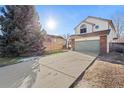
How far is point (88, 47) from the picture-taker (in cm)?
629

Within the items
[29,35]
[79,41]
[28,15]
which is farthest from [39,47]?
[79,41]

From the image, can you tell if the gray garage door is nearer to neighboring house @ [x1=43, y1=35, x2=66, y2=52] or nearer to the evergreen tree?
neighboring house @ [x1=43, y1=35, x2=66, y2=52]

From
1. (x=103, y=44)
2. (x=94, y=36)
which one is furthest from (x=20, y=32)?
(x=103, y=44)

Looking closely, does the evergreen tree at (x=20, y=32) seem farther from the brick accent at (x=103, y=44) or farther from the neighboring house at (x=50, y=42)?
the brick accent at (x=103, y=44)

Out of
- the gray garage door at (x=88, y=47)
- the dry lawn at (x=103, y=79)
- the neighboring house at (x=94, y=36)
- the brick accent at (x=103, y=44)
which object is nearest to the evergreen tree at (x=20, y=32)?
the neighboring house at (x=94, y=36)

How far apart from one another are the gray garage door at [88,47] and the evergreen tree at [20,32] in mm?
2334

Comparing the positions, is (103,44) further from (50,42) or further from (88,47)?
(50,42)

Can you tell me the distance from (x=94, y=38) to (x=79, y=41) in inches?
30.8

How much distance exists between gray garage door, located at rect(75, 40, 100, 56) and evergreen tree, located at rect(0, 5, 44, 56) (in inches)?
91.9

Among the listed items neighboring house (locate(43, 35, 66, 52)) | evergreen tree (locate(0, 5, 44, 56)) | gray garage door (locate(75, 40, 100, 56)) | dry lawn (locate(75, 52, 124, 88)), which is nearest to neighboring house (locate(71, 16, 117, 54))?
gray garage door (locate(75, 40, 100, 56))

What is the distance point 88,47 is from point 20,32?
10.6 ft

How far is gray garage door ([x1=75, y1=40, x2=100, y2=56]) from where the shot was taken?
5816 millimetres

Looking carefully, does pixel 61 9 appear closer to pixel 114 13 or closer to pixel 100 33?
pixel 114 13
